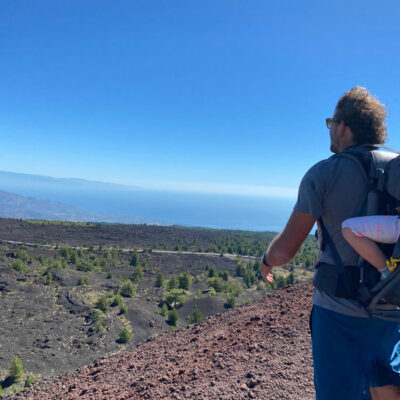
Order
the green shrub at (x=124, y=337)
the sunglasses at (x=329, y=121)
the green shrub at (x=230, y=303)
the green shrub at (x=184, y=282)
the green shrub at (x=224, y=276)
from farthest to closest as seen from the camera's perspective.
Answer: the green shrub at (x=224, y=276) → the green shrub at (x=184, y=282) → the green shrub at (x=230, y=303) → the green shrub at (x=124, y=337) → the sunglasses at (x=329, y=121)

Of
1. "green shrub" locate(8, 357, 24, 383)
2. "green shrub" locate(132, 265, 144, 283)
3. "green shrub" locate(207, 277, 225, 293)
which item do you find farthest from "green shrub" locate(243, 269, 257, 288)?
"green shrub" locate(8, 357, 24, 383)

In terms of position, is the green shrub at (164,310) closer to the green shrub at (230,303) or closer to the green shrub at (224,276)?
the green shrub at (230,303)

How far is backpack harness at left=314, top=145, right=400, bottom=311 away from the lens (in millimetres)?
1635

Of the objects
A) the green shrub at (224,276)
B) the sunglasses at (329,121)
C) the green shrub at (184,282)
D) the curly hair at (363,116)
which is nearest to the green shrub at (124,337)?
the green shrub at (184,282)

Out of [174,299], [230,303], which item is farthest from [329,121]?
[174,299]

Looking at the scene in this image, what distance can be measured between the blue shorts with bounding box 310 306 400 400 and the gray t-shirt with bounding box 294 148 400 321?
75mm

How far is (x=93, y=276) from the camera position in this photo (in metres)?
20.9

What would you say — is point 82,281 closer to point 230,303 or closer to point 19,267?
point 19,267

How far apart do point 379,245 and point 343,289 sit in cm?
29

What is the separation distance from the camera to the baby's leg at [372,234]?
5.29ft

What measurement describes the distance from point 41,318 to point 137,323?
397 centimetres

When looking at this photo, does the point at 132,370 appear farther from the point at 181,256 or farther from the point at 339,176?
the point at 181,256

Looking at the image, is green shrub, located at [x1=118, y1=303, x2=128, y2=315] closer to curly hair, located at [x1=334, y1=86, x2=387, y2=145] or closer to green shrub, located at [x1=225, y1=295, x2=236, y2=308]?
green shrub, located at [x1=225, y1=295, x2=236, y2=308]

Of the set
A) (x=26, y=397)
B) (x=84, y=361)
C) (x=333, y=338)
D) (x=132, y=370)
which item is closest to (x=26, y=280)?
(x=84, y=361)
